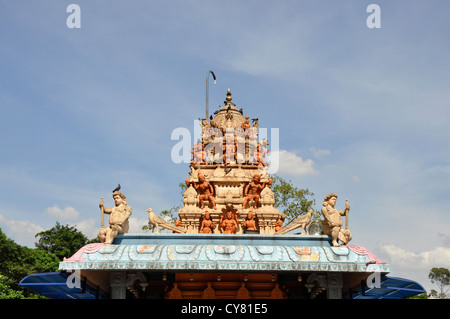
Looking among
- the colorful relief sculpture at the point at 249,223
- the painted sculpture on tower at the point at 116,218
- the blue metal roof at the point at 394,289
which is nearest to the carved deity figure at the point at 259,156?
the colorful relief sculpture at the point at 249,223

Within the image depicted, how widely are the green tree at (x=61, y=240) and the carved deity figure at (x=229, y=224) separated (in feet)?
106

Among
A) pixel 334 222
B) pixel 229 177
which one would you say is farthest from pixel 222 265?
pixel 229 177

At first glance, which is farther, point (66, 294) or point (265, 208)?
point (265, 208)

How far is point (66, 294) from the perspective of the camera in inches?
680

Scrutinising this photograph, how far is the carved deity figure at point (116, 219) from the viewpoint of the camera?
1403 centimetres

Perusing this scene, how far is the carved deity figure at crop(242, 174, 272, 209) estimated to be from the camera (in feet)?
80.8

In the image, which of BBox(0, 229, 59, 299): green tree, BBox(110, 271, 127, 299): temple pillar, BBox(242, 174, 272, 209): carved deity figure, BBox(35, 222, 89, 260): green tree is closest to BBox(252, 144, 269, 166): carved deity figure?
BBox(242, 174, 272, 209): carved deity figure

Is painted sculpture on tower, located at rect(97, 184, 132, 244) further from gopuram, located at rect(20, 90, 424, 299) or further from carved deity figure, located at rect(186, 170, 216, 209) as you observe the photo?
carved deity figure, located at rect(186, 170, 216, 209)

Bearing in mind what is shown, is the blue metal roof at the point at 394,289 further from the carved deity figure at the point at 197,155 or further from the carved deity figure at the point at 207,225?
the carved deity figure at the point at 197,155

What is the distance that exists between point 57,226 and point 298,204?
29.3 m

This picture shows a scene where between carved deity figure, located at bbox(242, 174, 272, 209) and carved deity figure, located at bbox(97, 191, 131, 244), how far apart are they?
10.7 m

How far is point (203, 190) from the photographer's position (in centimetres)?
2514
